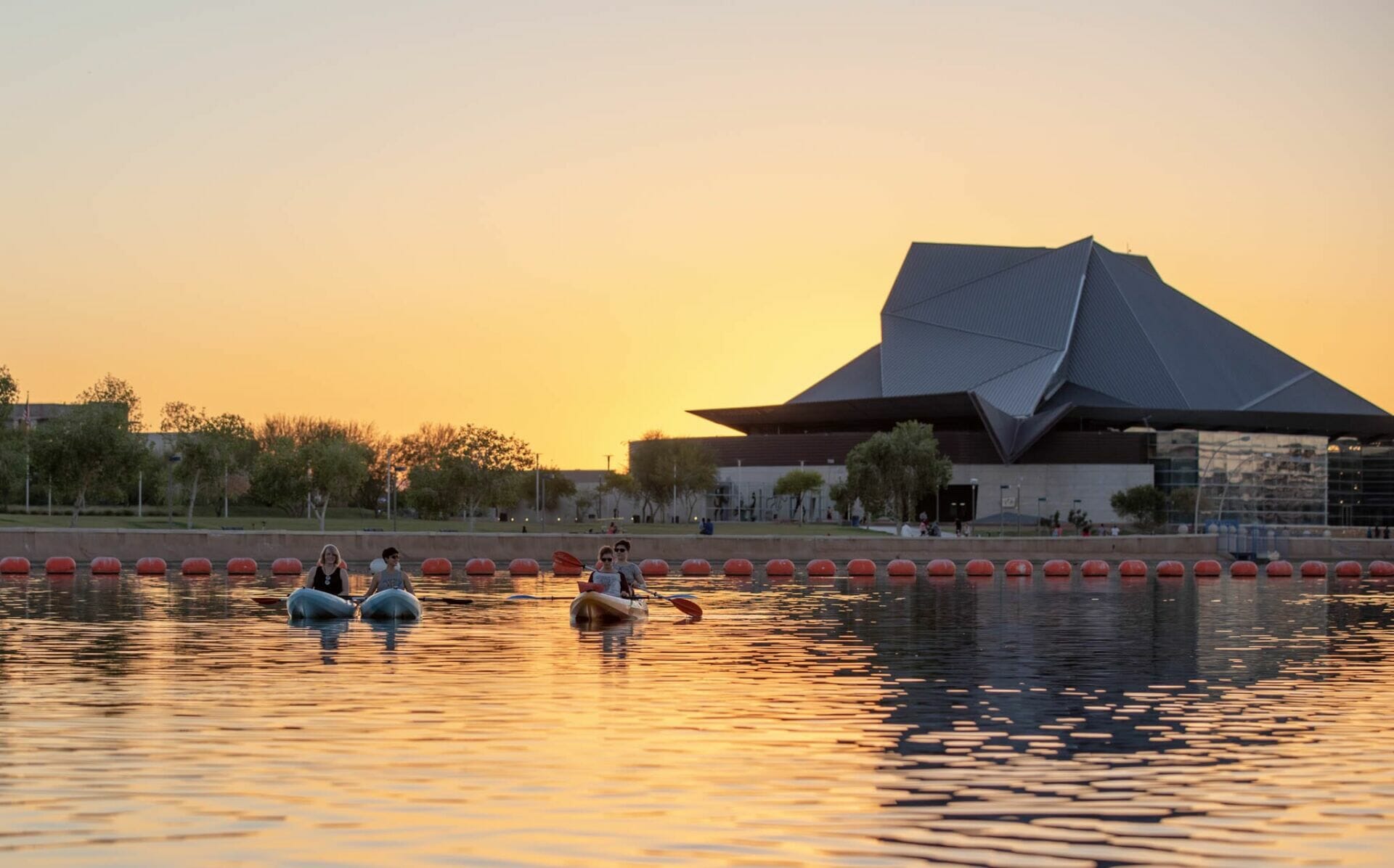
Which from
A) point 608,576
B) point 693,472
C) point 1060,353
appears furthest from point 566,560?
point 1060,353

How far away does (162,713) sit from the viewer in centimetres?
1611

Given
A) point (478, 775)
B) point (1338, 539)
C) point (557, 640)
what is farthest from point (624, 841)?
point (1338, 539)

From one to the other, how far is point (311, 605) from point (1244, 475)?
4475 inches

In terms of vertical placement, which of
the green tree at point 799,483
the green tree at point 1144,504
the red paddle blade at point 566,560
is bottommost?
the red paddle blade at point 566,560

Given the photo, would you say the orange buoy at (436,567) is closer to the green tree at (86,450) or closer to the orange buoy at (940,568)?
the orange buoy at (940,568)

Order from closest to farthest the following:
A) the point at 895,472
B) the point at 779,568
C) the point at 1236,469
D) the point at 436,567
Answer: the point at 436,567 → the point at 779,568 → the point at 895,472 → the point at 1236,469

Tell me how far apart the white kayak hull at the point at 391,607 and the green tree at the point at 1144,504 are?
94076 mm

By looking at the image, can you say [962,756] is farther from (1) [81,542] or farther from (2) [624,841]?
(1) [81,542]

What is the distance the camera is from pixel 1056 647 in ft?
87.5

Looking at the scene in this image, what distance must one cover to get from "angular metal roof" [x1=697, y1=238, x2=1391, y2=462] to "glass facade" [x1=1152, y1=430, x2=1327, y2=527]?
2203 millimetres

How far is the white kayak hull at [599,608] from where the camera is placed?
30391 millimetres

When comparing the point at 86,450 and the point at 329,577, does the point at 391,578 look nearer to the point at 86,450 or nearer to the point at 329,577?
the point at 329,577

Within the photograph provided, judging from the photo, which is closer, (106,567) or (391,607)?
(391,607)

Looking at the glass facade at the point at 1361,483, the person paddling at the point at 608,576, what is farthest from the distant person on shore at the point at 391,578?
the glass facade at the point at 1361,483
